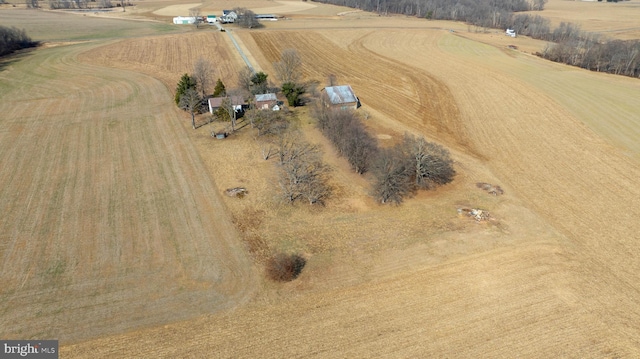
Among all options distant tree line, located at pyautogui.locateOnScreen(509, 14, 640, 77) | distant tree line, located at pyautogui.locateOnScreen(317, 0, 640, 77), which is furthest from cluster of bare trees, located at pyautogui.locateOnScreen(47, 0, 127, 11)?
distant tree line, located at pyautogui.locateOnScreen(509, 14, 640, 77)

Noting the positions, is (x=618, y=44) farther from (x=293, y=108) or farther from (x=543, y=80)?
(x=293, y=108)

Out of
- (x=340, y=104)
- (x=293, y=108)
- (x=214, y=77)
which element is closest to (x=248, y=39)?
(x=214, y=77)

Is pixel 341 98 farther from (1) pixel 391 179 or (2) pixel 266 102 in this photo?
(1) pixel 391 179

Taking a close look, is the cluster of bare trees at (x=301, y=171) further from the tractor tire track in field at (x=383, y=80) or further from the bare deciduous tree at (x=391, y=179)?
the tractor tire track in field at (x=383, y=80)

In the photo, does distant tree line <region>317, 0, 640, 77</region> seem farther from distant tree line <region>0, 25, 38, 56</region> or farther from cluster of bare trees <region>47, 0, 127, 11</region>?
distant tree line <region>0, 25, 38, 56</region>

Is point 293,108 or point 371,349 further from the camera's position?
point 293,108

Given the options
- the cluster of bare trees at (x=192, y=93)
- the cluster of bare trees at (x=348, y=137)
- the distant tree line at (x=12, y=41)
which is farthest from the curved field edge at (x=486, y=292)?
the distant tree line at (x=12, y=41)

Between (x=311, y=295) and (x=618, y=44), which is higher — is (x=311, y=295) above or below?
below
